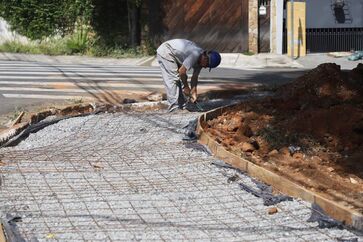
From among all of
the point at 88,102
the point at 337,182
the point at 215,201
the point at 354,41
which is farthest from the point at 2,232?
the point at 354,41

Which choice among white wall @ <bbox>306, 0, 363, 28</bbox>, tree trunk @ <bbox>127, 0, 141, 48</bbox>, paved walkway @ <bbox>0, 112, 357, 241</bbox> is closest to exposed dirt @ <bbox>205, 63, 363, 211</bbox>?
paved walkway @ <bbox>0, 112, 357, 241</bbox>

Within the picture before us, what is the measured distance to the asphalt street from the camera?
12727 millimetres

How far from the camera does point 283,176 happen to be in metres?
6.23

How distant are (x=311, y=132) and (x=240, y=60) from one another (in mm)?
14232

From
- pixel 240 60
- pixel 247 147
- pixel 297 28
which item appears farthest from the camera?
pixel 297 28

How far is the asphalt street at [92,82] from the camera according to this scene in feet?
41.8

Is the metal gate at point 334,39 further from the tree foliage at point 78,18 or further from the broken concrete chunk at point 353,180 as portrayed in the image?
the broken concrete chunk at point 353,180

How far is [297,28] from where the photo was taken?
894 inches

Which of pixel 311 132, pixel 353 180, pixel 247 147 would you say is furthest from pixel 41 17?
pixel 353 180

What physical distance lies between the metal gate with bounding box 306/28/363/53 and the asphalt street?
5.59 m

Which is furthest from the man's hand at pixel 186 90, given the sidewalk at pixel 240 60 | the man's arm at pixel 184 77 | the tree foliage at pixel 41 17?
the tree foliage at pixel 41 17

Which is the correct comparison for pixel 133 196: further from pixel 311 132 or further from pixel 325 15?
pixel 325 15

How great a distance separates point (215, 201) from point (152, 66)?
1454 centimetres

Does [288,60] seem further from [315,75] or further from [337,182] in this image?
[337,182]
